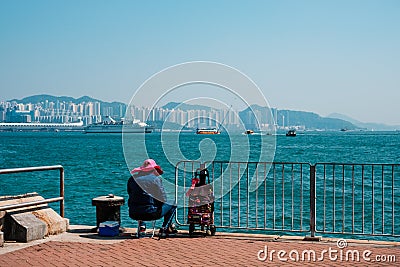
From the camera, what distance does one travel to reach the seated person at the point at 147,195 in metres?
9.52

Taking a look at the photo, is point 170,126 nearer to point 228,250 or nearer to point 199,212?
point 199,212

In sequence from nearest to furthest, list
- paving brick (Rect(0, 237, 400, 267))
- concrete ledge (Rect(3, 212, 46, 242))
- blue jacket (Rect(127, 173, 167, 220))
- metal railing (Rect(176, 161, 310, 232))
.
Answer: paving brick (Rect(0, 237, 400, 267)) → concrete ledge (Rect(3, 212, 46, 242)) → blue jacket (Rect(127, 173, 167, 220)) → metal railing (Rect(176, 161, 310, 232))

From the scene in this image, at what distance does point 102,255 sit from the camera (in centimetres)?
825

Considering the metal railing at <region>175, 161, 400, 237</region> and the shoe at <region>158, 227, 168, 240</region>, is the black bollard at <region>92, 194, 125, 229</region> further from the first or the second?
the metal railing at <region>175, 161, 400, 237</region>

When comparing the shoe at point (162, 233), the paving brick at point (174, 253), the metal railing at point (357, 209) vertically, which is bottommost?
the metal railing at point (357, 209)

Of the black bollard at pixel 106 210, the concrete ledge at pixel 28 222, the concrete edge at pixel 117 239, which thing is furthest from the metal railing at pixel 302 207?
the concrete ledge at pixel 28 222

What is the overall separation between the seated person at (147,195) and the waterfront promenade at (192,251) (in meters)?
0.38

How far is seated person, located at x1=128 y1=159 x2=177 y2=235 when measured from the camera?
31.2 ft

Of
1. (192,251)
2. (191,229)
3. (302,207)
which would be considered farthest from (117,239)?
(302,207)

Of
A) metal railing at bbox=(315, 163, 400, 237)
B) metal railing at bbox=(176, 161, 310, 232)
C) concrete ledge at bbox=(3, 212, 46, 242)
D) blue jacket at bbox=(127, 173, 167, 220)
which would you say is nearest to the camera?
concrete ledge at bbox=(3, 212, 46, 242)

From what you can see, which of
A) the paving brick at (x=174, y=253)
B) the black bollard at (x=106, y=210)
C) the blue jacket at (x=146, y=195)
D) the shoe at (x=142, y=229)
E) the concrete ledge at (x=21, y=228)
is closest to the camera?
the paving brick at (x=174, y=253)

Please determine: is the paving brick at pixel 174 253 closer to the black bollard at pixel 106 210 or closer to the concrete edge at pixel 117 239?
the concrete edge at pixel 117 239

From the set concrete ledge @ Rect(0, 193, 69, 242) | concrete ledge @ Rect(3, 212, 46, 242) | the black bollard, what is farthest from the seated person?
concrete ledge @ Rect(3, 212, 46, 242)

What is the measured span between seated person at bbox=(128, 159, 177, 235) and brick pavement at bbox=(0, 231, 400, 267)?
0.39m
